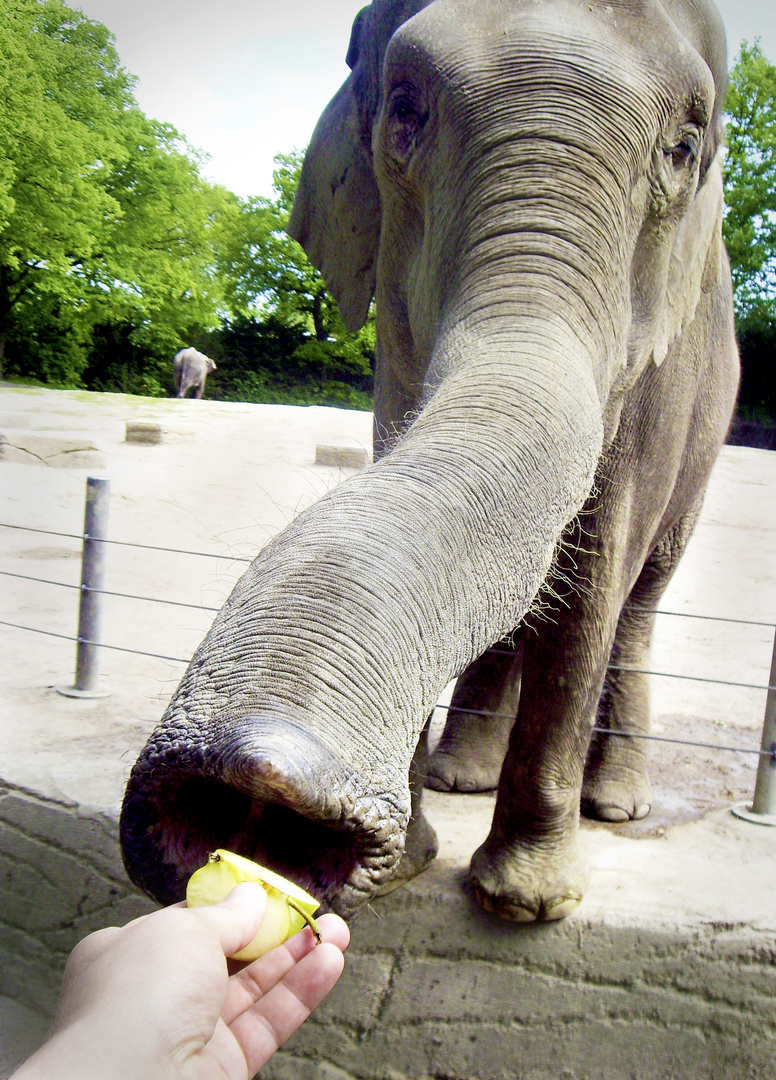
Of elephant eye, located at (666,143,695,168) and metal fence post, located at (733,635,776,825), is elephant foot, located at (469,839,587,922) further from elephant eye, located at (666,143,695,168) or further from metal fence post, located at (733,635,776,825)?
elephant eye, located at (666,143,695,168)

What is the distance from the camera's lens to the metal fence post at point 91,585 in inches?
160

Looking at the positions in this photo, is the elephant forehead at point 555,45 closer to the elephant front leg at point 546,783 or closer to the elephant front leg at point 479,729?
the elephant front leg at point 546,783

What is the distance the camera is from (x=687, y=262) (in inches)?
98.2

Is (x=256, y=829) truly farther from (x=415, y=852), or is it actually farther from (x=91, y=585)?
(x=91, y=585)

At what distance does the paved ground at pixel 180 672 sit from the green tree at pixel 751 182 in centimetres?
774

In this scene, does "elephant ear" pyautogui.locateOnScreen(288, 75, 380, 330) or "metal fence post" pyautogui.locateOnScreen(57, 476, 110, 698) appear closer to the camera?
"elephant ear" pyautogui.locateOnScreen(288, 75, 380, 330)

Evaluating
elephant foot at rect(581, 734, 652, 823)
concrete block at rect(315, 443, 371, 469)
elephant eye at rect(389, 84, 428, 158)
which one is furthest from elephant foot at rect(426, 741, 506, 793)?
concrete block at rect(315, 443, 371, 469)

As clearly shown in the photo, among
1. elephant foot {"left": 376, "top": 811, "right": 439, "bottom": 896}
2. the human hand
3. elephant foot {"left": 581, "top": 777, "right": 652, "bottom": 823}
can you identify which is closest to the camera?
the human hand

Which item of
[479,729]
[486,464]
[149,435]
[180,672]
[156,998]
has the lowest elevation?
[180,672]

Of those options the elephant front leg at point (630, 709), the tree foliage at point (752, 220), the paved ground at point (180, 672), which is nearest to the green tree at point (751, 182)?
the tree foliage at point (752, 220)

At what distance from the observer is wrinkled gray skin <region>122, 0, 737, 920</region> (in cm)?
123

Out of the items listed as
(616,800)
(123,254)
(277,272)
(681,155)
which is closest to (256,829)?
(681,155)

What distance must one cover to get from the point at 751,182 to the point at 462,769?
19437 mm

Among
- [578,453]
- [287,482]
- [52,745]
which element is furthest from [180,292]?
[578,453]
